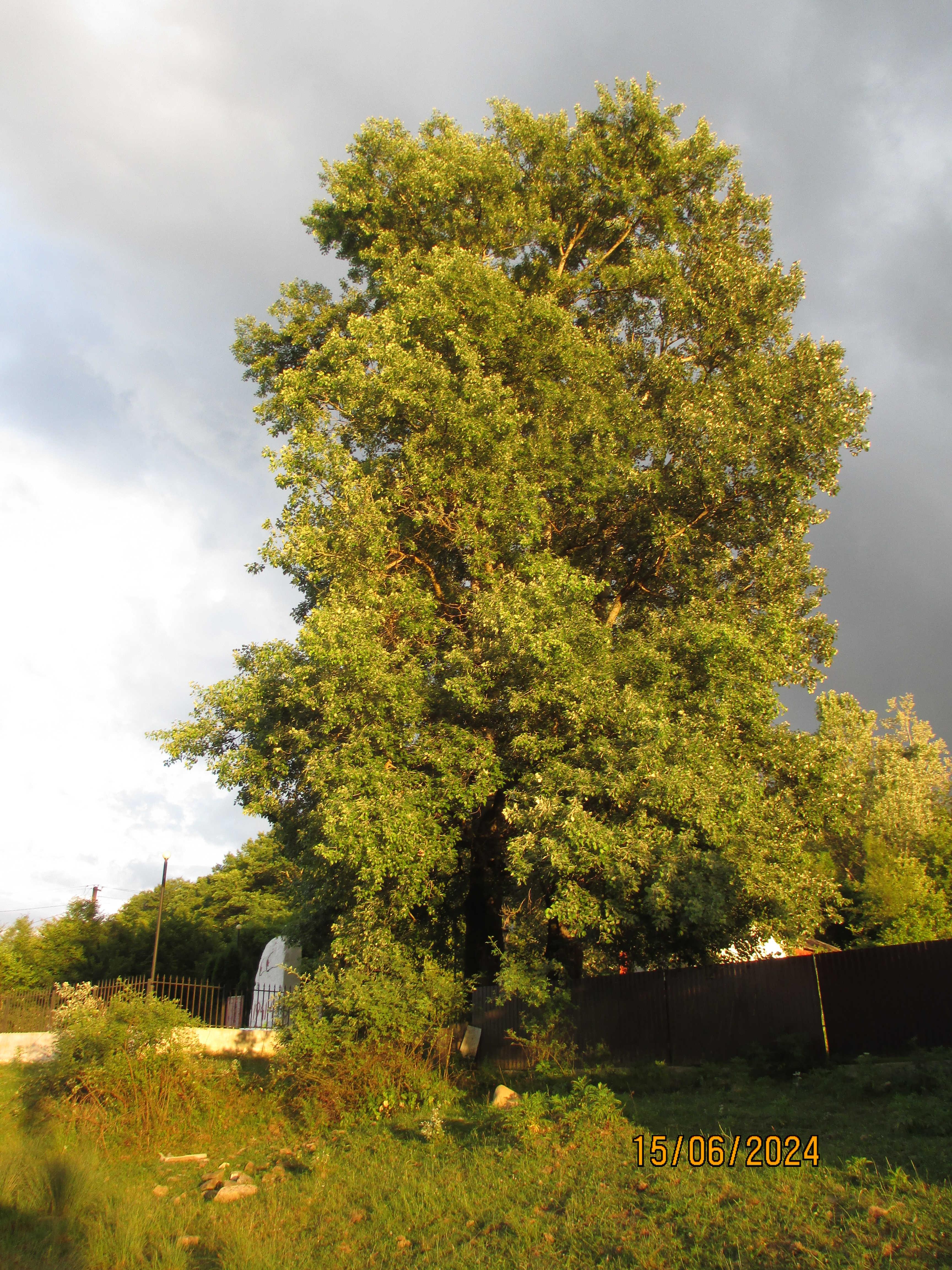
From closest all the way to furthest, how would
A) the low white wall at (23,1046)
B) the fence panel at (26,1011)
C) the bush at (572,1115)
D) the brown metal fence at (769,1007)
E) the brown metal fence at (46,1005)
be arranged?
the bush at (572,1115) → the brown metal fence at (769,1007) → the low white wall at (23,1046) → the brown metal fence at (46,1005) → the fence panel at (26,1011)

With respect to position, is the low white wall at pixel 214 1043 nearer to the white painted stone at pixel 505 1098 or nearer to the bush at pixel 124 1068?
the bush at pixel 124 1068

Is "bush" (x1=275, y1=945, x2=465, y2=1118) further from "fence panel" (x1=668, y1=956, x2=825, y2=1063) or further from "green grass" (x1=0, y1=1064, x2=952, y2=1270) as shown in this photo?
"fence panel" (x1=668, y1=956, x2=825, y2=1063)

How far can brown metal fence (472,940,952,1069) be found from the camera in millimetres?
13102

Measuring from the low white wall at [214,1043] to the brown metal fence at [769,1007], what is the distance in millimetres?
8122

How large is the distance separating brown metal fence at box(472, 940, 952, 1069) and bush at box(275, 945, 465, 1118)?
1.47 meters

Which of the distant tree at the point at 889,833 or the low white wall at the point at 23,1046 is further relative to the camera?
the distant tree at the point at 889,833

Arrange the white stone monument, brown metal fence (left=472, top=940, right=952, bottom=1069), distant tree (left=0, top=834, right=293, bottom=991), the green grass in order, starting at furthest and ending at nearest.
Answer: distant tree (left=0, top=834, right=293, bottom=991), the white stone monument, brown metal fence (left=472, top=940, right=952, bottom=1069), the green grass

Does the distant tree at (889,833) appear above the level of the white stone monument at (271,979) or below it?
above

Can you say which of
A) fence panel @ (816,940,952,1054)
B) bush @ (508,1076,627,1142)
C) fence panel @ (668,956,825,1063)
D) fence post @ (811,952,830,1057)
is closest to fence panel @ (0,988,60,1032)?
fence panel @ (668,956,825,1063)

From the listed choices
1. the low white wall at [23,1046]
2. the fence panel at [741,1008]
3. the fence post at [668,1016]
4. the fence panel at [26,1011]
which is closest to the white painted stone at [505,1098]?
the fence post at [668,1016]

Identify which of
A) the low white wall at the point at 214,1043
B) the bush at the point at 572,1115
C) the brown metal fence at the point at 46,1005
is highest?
the brown metal fence at the point at 46,1005

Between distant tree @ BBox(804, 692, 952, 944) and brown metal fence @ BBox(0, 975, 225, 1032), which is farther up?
distant tree @ BBox(804, 692, 952, 944)

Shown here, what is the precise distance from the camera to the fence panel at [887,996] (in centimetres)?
1284

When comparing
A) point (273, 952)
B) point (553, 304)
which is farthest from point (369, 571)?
point (273, 952)
